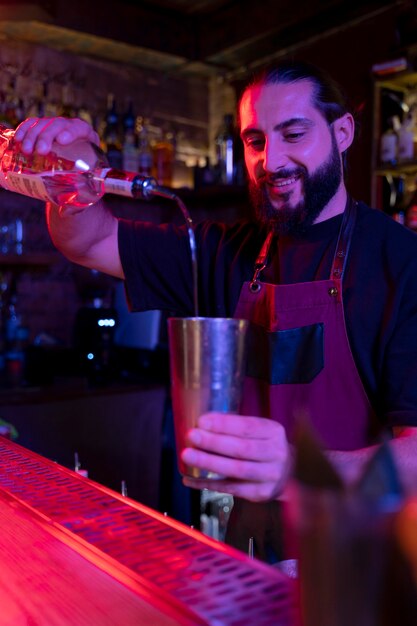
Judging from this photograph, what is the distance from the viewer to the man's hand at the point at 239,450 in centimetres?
61

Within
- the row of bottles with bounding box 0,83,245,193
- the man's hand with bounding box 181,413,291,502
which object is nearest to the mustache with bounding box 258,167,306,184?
the man's hand with bounding box 181,413,291,502

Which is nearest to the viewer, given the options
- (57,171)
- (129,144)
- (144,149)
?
(57,171)

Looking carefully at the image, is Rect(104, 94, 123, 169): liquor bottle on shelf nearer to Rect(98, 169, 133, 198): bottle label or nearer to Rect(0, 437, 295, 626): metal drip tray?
Rect(98, 169, 133, 198): bottle label

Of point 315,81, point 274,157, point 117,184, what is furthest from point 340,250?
point 117,184

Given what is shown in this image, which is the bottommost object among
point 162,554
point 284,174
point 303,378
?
point 162,554

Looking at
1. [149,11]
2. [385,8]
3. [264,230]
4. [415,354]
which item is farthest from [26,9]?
[415,354]

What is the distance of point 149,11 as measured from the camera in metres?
3.58

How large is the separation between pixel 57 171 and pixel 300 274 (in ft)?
1.94

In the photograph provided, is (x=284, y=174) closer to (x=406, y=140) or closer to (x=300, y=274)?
(x=300, y=274)

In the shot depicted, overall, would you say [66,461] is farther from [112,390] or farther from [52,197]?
[52,197]

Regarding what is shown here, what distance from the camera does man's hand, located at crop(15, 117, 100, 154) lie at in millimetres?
1072

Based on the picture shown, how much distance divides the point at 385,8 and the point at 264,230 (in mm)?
2012

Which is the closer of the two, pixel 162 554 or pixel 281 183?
pixel 162 554

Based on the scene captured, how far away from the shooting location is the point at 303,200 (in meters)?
1.41
